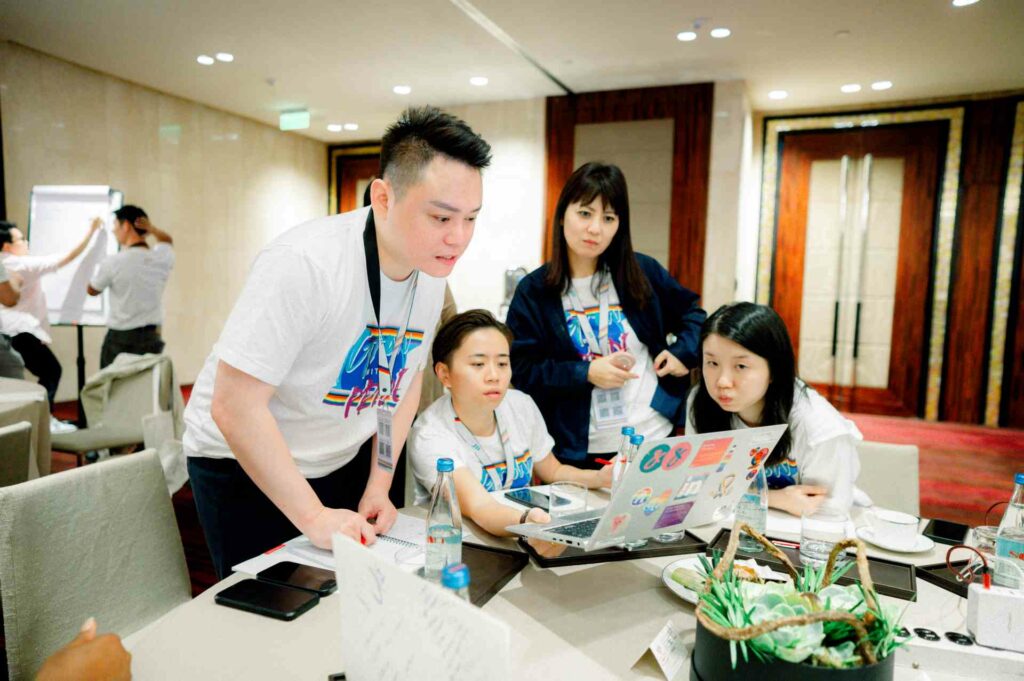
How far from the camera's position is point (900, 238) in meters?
6.82

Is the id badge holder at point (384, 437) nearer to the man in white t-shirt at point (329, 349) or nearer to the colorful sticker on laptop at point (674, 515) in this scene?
the man in white t-shirt at point (329, 349)

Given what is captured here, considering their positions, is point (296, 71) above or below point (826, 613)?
above

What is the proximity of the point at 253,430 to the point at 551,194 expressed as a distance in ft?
19.9

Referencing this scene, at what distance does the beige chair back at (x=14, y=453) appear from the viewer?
2.06 metres

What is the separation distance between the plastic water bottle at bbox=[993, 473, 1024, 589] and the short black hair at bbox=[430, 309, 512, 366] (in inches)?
48.6

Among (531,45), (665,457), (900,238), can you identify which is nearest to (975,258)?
(900,238)

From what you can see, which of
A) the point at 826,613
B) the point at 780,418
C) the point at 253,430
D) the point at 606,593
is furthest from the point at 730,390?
the point at 253,430

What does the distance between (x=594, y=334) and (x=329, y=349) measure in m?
1.09

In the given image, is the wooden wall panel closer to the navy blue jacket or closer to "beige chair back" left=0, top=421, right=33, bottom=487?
the navy blue jacket

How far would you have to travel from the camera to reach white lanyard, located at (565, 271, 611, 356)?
2191 millimetres

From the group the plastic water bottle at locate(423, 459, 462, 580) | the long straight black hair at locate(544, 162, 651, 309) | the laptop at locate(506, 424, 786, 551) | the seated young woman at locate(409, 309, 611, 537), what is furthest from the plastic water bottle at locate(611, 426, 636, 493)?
the long straight black hair at locate(544, 162, 651, 309)

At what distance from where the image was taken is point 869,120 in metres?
6.86

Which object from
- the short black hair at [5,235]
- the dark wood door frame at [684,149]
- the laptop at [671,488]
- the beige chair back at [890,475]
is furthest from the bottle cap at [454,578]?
the dark wood door frame at [684,149]

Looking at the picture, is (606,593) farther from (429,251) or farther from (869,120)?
(869,120)
